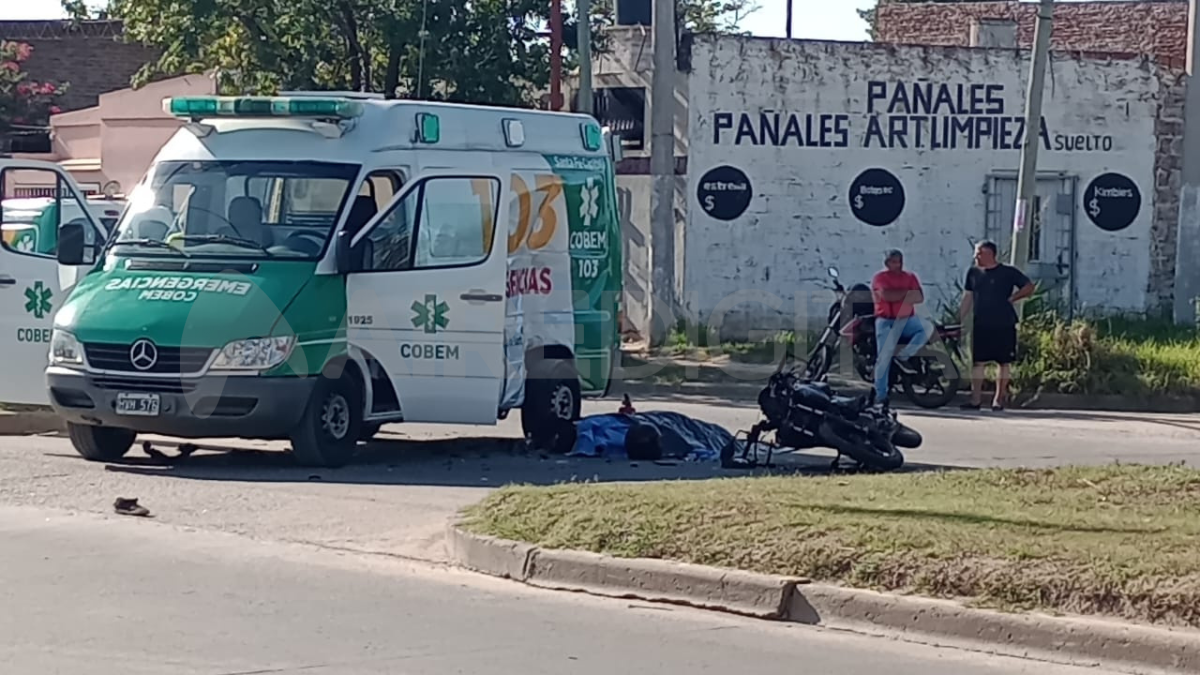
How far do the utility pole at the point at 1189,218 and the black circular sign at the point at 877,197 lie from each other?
164 inches

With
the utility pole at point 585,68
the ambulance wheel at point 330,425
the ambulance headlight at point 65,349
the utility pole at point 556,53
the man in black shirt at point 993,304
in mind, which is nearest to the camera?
the ambulance headlight at point 65,349

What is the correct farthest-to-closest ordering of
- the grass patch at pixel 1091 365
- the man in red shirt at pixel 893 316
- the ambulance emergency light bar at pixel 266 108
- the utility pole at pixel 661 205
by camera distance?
the utility pole at pixel 661 205 → the grass patch at pixel 1091 365 → the man in red shirt at pixel 893 316 → the ambulance emergency light bar at pixel 266 108

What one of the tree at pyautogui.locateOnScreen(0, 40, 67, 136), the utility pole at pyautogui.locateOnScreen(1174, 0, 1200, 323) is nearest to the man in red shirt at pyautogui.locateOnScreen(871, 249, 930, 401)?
the utility pole at pyautogui.locateOnScreen(1174, 0, 1200, 323)

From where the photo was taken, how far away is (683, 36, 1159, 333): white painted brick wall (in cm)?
2539

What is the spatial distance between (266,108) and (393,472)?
2.80 m

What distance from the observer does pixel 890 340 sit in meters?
18.7

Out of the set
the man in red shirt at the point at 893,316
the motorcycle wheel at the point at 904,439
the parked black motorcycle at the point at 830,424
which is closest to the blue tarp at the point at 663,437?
the parked black motorcycle at the point at 830,424

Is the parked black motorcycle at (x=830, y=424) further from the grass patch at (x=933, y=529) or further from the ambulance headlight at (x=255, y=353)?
the ambulance headlight at (x=255, y=353)

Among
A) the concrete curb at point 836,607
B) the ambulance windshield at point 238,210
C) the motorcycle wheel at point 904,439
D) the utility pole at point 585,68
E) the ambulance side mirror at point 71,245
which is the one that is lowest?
the concrete curb at point 836,607

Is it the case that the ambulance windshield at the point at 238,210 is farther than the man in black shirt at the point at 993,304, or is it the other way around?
the man in black shirt at the point at 993,304

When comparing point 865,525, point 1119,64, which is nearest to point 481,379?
point 865,525

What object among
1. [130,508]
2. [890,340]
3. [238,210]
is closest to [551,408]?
[238,210]

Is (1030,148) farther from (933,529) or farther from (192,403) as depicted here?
(933,529)

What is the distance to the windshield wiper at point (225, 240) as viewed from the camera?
13359 mm
